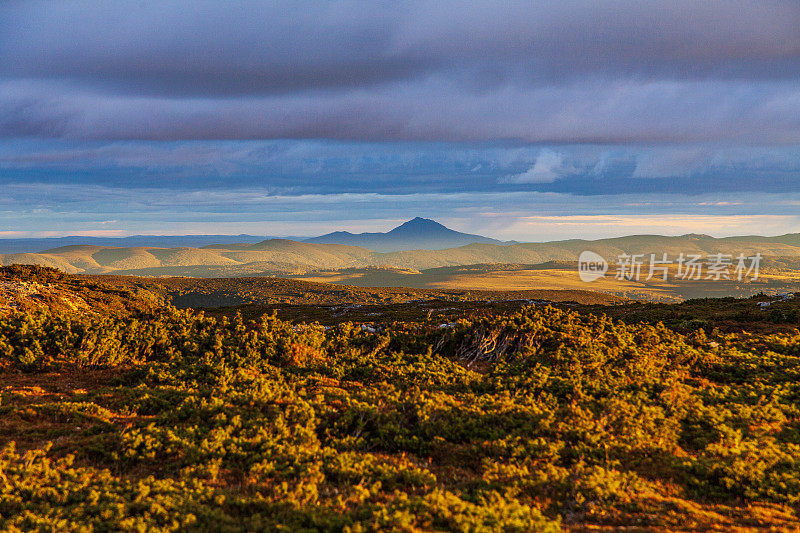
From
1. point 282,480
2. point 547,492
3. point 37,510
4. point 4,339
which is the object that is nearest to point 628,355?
point 547,492

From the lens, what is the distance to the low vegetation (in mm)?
8266

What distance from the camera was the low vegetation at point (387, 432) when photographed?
8266mm

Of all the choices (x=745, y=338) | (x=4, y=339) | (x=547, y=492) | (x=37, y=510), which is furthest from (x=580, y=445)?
(x=4, y=339)

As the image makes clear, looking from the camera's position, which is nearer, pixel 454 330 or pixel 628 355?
pixel 628 355

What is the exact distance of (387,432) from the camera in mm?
11977

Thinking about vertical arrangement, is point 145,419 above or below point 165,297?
above

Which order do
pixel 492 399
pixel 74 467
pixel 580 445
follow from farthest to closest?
pixel 492 399
pixel 580 445
pixel 74 467

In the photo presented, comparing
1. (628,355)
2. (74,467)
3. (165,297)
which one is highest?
(628,355)

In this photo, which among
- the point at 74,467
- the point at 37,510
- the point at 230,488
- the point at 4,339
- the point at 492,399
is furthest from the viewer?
the point at 4,339

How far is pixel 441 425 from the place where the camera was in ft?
40.3

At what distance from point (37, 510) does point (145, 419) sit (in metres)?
4.92

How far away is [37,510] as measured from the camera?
7.89 m

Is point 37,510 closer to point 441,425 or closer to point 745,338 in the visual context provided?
point 441,425

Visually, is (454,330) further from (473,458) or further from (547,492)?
(547,492)
